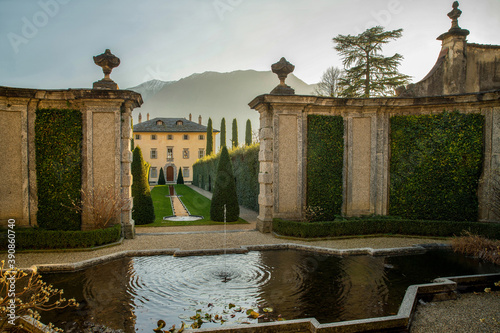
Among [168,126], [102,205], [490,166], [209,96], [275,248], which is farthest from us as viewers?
[209,96]

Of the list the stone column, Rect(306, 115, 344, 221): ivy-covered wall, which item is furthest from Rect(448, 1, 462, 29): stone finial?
the stone column

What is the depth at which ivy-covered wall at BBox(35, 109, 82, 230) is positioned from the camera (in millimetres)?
10258

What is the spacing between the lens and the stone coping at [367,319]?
15.4ft

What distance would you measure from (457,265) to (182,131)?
158 ft

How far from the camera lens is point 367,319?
16.1 ft

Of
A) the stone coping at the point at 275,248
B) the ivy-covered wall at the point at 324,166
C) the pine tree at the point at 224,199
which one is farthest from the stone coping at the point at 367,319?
the pine tree at the point at 224,199

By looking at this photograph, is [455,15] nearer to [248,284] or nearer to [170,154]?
[248,284]

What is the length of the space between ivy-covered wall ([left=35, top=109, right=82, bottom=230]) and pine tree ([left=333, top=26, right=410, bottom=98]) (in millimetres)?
20421

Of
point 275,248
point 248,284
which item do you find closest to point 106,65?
point 275,248

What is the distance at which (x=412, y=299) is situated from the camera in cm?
567

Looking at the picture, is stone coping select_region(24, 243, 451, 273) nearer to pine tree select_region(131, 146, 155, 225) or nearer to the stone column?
the stone column

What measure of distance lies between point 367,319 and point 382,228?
7002 mm

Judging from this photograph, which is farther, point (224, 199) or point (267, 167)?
point (224, 199)

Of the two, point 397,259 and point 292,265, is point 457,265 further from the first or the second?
point 292,265
